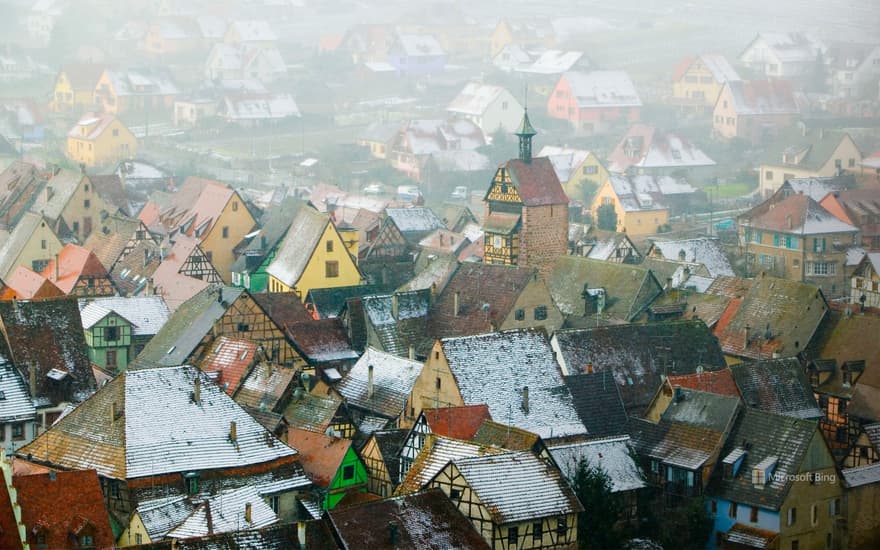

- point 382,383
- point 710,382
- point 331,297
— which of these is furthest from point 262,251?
point 710,382

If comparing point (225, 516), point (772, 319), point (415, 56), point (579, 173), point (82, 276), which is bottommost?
point (415, 56)

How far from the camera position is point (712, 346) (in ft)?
221

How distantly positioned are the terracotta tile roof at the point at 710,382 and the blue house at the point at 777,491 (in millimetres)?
4957

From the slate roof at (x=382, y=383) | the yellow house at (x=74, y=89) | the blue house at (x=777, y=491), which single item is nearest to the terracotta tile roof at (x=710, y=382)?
the blue house at (x=777, y=491)

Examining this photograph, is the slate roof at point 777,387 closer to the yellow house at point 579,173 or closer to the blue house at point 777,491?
the blue house at point 777,491

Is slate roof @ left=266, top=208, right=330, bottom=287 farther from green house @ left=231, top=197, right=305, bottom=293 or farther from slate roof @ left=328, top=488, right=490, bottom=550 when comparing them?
slate roof @ left=328, top=488, right=490, bottom=550

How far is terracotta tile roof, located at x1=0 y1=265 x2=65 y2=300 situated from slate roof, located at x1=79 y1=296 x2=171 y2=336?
111 inches

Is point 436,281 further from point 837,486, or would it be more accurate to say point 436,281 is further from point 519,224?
point 837,486

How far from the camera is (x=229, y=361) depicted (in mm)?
63938

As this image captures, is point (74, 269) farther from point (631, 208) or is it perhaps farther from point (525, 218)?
point (631, 208)

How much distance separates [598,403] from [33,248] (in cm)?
4134

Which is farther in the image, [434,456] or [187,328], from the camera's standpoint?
[187,328]

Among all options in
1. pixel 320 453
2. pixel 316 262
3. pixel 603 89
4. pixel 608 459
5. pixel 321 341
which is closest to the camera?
pixel 320 453

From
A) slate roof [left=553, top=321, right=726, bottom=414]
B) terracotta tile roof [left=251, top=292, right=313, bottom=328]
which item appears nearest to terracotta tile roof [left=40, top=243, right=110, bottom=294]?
terracotta tile roof [left=251, top=292, right=313, bottom=328]
